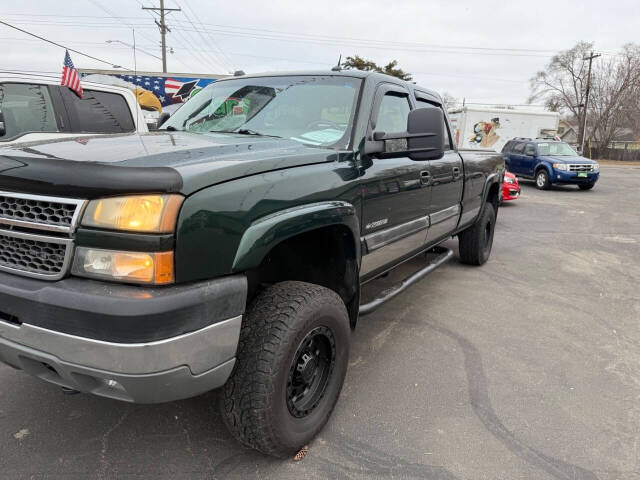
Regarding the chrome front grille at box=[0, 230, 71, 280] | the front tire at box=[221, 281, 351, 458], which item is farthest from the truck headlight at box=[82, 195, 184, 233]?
the front tire at box=[221, 281, 351, 458]

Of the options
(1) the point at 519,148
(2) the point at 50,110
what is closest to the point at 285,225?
(2) the point at 50,110

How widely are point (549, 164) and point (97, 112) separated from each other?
13962 millimetres

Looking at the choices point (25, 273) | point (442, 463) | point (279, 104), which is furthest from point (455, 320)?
point (25, 273)

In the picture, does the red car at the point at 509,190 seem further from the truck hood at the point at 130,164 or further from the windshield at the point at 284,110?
the truck hood at the point at 130,164

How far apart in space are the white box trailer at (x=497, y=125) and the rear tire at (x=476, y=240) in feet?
54.6

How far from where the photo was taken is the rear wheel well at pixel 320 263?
7.97 ft

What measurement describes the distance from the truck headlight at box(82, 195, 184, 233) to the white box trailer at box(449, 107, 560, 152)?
839 inches

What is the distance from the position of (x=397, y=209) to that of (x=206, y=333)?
1.81m

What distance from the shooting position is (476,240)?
5.52m

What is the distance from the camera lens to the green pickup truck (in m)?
1.57

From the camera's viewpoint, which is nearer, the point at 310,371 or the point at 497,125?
the point at 310,371

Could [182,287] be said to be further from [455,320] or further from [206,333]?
[455,320]

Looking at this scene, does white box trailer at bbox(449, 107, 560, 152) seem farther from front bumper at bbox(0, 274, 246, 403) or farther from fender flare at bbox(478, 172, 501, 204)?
front bumper at bbox(0, 274, 246, 403)

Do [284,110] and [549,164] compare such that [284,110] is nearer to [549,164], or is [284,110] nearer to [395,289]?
[395,289]
